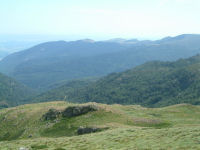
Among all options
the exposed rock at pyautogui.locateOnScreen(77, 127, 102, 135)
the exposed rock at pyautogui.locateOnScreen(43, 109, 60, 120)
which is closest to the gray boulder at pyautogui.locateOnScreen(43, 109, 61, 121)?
the exposed rock at pyautogui.locateOnScreen(43, 109, 60, 120)

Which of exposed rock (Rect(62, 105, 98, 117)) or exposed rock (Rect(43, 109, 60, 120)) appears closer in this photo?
exposed rock (Rect(62, 105, 98, 117))

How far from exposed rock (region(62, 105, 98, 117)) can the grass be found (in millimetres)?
2123

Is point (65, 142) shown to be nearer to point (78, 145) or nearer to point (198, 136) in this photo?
point (78, 145)

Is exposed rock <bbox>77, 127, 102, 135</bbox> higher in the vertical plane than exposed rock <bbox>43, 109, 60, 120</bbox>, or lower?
higher

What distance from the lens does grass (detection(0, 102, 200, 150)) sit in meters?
A: 34.4

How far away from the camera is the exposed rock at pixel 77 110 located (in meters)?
71.9

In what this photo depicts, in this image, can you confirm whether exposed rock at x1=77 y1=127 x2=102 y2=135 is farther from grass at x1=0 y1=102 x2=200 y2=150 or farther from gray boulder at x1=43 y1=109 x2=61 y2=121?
gray boulder at x1=43 y1=109 x2=61 y2=121

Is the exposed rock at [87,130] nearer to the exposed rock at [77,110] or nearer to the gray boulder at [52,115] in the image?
the exposed rock at [77,110]


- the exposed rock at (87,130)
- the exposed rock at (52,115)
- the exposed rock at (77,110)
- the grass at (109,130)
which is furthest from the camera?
the exposed rock at (52,115)

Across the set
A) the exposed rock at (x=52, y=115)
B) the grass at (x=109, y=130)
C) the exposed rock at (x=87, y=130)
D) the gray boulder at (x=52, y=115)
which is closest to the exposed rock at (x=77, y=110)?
the grass at (x=109, y=130)

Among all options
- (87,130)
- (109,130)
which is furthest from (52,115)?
(109,130)

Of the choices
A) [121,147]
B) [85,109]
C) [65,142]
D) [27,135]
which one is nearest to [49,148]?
[65,142]

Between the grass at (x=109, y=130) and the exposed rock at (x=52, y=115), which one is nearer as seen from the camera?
the grass at (x=109, y=130)

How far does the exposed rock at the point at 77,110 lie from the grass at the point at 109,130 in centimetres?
212
